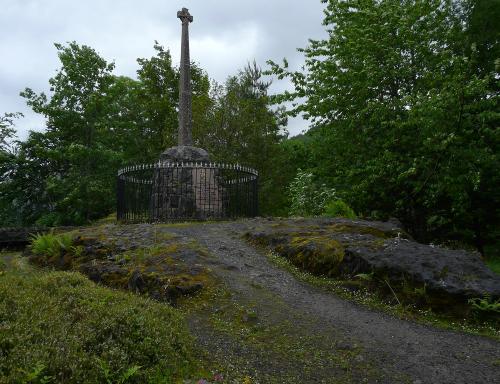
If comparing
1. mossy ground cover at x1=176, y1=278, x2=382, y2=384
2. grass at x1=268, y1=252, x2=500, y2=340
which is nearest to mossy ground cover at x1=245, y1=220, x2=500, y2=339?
grass at x1=268, y1=252, x2=500, y2=340

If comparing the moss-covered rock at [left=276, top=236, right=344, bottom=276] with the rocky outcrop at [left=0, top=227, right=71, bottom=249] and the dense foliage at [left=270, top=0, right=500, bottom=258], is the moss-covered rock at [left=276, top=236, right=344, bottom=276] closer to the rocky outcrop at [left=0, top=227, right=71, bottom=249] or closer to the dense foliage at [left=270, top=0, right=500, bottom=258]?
the dense foliage at [left=270, top=0, right=500, bottom=258]

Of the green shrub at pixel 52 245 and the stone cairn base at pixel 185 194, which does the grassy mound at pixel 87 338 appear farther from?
the stone cairn base at pixel 185 194

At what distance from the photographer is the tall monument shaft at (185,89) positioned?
18.8 metres

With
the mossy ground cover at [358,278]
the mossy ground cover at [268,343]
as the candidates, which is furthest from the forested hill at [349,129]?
the mossy ground cover at [268,343]

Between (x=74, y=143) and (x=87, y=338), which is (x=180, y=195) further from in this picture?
(x=74, y=143)

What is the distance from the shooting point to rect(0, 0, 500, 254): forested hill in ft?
47.6

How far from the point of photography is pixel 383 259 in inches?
301

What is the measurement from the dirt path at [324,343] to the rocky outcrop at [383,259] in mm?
785

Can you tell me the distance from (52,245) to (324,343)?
7.65m

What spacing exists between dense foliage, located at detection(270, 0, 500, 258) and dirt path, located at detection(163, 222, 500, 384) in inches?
327

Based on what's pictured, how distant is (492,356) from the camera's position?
18.0 ft

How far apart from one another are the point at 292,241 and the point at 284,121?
23.1 meters

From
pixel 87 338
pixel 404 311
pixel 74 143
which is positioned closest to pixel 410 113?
pixel 404 311

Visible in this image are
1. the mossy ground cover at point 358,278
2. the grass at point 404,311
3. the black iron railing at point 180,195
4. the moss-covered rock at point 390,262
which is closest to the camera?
the grass at point 404,311
